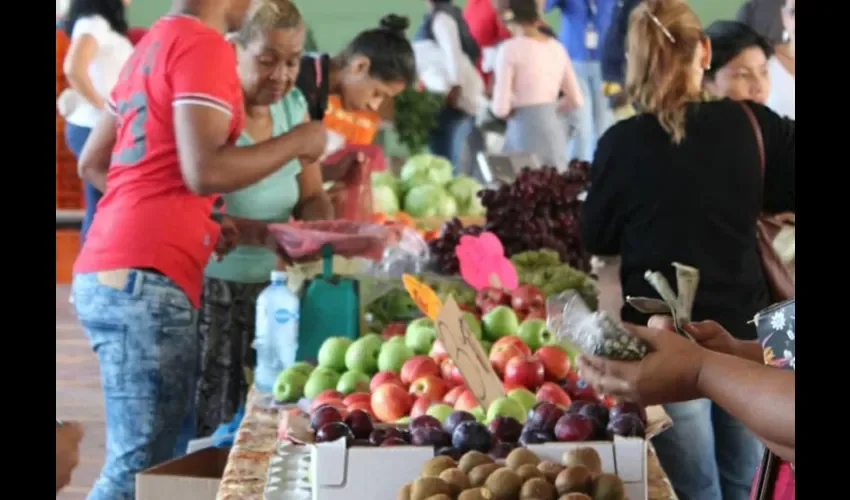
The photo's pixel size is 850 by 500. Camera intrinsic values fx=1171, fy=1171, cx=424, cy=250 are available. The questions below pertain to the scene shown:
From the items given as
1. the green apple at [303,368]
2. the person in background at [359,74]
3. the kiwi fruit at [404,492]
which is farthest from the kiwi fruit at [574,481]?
the person in background at [359,74]

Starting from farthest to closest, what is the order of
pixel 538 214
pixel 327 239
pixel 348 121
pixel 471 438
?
pixel 348 121 < pixel 538 214 < pixel 327 239 < pixel 471 438

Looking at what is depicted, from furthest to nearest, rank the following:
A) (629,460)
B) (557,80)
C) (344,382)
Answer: (557,80) → (344,382) → (629,460)

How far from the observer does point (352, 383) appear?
2512mm

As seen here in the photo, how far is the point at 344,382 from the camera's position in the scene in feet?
8.25

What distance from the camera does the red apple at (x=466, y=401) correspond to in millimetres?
2215

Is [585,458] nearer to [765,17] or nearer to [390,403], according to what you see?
[390,403]

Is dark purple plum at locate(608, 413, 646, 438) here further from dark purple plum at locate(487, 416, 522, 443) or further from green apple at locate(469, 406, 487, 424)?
green apple at locate(469, 406, 487, 424)

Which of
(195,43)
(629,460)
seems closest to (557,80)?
(195,43)

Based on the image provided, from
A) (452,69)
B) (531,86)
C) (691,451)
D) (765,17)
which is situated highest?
(765,17)

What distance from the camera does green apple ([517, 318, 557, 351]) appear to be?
2742 millimetres

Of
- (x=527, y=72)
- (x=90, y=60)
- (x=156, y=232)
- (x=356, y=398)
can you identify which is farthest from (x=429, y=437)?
(x=527, y=72)

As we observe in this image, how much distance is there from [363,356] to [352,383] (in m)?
0.15
